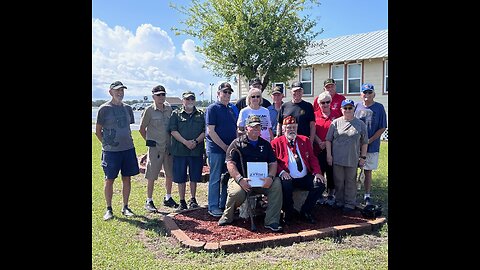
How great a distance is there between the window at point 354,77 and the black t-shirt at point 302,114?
1171 centimetres

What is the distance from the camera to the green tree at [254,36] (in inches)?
389

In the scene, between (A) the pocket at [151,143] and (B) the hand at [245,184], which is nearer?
(B) the hand at [245,184]

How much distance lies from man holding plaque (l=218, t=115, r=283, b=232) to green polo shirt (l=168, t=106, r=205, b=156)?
89 cm

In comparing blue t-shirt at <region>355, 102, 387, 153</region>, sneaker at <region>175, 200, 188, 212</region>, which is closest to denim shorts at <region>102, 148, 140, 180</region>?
sneaker at <region>175, 200, 188, 212</region>

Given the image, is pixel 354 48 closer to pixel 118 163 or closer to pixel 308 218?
pixel 308 218

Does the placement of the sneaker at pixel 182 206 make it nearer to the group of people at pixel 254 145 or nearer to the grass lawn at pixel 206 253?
the group of people at pixel 254 145

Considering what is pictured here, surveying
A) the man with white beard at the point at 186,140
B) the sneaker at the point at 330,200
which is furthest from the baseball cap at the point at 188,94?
the sneaker at the point at 330,200

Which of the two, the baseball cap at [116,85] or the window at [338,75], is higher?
the window at [338,75]

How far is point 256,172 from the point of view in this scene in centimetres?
478
